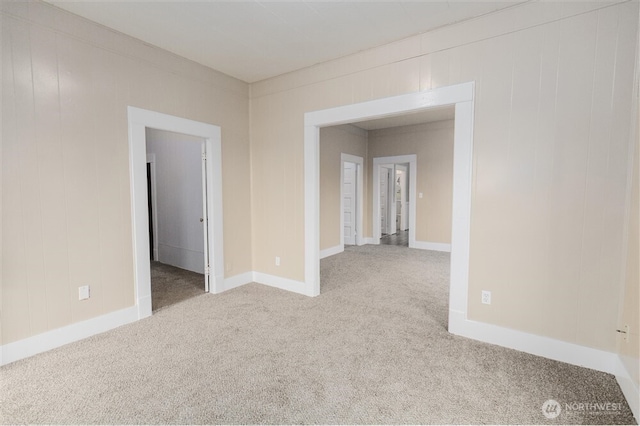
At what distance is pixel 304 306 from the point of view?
3.51 metres

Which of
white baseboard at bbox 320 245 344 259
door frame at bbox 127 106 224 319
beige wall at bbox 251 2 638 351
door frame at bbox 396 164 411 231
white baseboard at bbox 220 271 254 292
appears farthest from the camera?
door frame at bbox 396 164 411 231

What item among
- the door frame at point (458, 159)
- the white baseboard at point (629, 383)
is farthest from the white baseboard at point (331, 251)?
the white baseboard at point (629, 383)

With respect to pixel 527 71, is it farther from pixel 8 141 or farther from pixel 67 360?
pixel 67 360

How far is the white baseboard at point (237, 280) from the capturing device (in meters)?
4.05

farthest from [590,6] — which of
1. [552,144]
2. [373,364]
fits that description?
[373,364]

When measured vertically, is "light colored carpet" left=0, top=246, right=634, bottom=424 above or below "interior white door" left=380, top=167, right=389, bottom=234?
below

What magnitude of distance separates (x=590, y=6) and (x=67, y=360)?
4.70m

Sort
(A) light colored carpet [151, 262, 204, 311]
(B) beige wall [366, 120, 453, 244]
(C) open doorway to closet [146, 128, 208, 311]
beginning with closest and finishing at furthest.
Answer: (A) light colored carpet [151, 262, 204, 311]
(C) open doorway to closet [146, 128, 208, 311]
(B) beige wall [366, 120, 453, 244]

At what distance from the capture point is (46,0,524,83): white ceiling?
2.48 metres

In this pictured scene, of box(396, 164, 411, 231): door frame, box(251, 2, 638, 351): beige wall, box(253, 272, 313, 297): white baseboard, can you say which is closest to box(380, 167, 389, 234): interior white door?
box(396, 164, 411, 231): door frame

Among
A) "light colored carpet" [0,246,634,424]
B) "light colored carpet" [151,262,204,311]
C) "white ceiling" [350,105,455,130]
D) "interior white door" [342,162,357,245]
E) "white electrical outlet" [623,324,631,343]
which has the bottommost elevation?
"light colored carpet" [0,246,634,424]

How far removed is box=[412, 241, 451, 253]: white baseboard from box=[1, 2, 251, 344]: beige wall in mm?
5478

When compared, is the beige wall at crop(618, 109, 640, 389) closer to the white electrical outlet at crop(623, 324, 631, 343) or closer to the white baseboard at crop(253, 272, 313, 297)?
the white electrical outlet at crop(623, 324, 631, 343)

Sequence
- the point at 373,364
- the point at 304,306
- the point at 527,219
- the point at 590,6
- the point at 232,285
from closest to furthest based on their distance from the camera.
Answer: the point at 590,6
the point at 373,364
the point at 527,219
the point at 304,306
the point at 232,285
